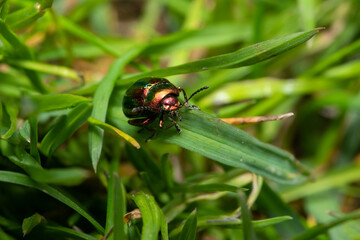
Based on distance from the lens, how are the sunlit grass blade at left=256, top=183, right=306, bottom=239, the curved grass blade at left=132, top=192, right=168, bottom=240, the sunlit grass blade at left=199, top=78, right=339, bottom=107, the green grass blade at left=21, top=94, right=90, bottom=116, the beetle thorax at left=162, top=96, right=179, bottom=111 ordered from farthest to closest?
the sunlit grass blade at left=199, top=78, right=339, bottom=107 < the sunlit grass blade at left=256, top=183, right=306, bottom=239 < the beetle thorax at left=162, top=96, right=179, bottom=111 < the green grass blade at left=21, top=94, right=90, bottom=116 < the curved grass blade at left=132, top=192, right=168, bottom=240

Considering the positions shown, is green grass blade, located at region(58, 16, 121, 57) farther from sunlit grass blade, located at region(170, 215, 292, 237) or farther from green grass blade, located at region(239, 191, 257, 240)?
green grass blade, located at region(239, 191, 257, 240)

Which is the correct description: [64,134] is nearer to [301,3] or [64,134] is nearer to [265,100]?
[265,100]

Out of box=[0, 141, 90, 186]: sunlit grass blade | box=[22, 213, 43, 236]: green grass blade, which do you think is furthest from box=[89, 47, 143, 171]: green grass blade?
box=[22, 213, 43, 236]: green grass blade

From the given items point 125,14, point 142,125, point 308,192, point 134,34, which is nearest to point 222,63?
point 142,125

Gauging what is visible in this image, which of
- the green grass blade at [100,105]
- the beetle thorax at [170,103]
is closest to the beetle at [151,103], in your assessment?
the beetle thorax at [170,103]

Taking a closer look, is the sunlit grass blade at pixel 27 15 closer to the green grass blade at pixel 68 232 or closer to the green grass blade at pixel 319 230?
the green grass blade at pixel 68 232
